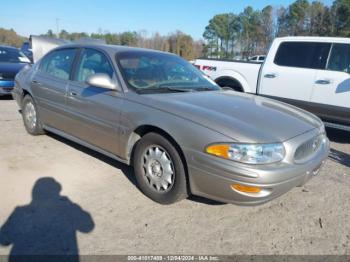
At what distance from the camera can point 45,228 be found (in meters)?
3.00

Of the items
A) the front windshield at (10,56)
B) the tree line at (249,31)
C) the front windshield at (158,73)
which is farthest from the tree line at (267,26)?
the front windshield at (158,73)

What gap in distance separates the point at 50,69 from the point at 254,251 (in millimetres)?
3967

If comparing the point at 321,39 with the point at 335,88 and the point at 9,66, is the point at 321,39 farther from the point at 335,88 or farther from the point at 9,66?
the point at 9,66

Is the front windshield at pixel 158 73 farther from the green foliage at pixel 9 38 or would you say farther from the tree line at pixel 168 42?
the green foliage at pixel 9 38

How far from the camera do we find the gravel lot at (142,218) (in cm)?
285

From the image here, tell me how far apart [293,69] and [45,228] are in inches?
219

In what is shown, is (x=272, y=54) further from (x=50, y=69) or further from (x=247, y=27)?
(x=247, y=27)

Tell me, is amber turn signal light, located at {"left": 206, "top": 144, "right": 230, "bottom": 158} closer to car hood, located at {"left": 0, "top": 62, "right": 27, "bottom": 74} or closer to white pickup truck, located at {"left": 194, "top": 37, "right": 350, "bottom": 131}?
white pickup truck, located at {"left": 194, "top": 37, "right": 350, "bottom": 131}

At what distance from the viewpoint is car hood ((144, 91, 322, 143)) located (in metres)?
2.98

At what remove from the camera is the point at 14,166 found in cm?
438

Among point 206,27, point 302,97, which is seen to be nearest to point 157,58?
point 302,97

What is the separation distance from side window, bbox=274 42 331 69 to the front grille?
11.0ft

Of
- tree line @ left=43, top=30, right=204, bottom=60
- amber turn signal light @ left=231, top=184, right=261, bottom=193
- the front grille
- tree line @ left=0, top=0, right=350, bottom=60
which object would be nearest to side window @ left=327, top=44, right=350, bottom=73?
the front grille

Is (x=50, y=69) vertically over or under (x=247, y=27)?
under
